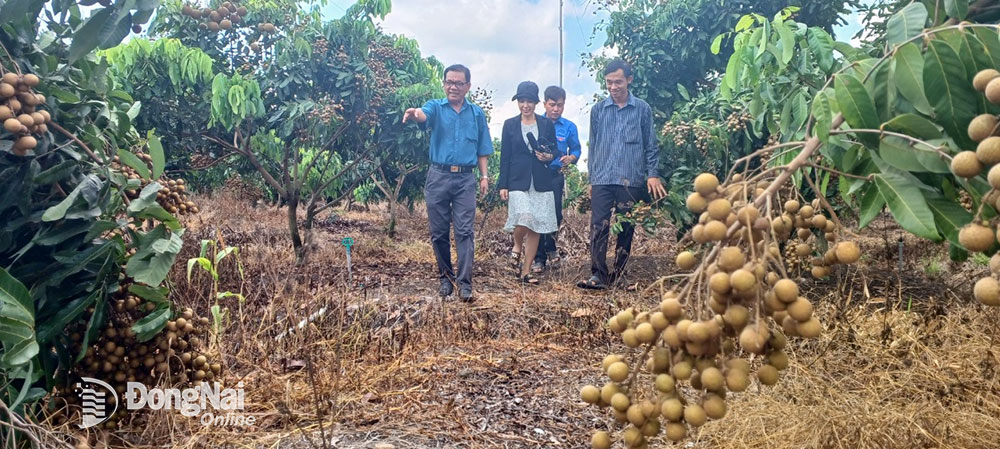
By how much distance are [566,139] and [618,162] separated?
0.93 metres

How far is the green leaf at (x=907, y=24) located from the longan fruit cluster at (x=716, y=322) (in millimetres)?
412

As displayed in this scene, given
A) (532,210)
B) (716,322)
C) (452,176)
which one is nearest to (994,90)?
(716,322)

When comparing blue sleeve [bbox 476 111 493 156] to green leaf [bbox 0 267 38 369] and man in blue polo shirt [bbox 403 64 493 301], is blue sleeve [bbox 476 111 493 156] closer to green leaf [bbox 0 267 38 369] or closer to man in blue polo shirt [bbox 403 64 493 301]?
man in blue polo shirt [bbox 403 64 493 301]

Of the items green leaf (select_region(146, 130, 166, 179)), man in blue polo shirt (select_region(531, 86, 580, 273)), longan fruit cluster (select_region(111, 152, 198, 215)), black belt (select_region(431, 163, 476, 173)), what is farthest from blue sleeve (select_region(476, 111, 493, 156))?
green leaf (select_region(146, 130, 166, 179))

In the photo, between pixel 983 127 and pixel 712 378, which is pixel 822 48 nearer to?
pixel 983 127

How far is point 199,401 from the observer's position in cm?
209

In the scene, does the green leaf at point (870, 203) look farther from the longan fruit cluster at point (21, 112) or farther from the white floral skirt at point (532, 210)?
the white floral skirt at point (532, 210)

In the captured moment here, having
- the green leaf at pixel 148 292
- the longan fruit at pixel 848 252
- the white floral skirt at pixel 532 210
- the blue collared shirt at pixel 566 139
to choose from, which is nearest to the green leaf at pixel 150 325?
the green leaf at pixel 148 292

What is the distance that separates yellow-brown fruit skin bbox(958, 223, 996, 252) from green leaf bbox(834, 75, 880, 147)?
216mm

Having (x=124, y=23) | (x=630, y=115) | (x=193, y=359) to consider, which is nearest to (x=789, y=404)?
(x=193, y=359)

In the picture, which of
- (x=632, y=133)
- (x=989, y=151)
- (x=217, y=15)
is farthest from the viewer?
(x=217, y=15)

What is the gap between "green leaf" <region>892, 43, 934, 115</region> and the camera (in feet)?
2.83

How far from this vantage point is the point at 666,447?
202 cm

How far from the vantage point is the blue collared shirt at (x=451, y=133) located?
4.34m
